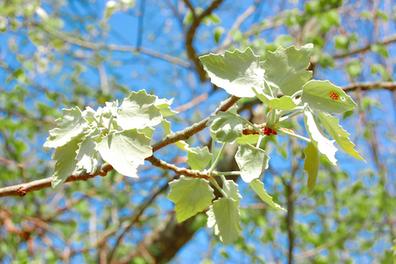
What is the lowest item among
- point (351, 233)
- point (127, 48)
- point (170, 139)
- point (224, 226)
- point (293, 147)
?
point (351, 233)

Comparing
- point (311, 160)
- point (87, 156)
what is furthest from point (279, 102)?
point (87, 156)

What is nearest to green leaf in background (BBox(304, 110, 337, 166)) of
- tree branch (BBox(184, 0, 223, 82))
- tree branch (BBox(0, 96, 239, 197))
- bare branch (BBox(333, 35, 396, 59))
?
tree branch (BBox(0, 96, 239, 197))

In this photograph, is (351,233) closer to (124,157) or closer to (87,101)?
(87,101)

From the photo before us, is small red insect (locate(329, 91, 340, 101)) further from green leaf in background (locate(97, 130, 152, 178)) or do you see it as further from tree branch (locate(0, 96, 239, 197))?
green leaf in background (locate(97, 130, 152, 178))

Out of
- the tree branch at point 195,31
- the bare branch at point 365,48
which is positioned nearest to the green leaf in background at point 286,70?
the tree branch at point 195,31

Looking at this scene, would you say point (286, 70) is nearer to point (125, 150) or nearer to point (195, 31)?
point (125, 150)

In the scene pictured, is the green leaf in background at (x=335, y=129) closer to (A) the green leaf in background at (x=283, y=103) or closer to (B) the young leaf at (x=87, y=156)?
(A) the green leaf in background at (x=283, y=103)

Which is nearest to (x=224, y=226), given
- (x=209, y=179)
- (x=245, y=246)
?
(x=209, y=179)
